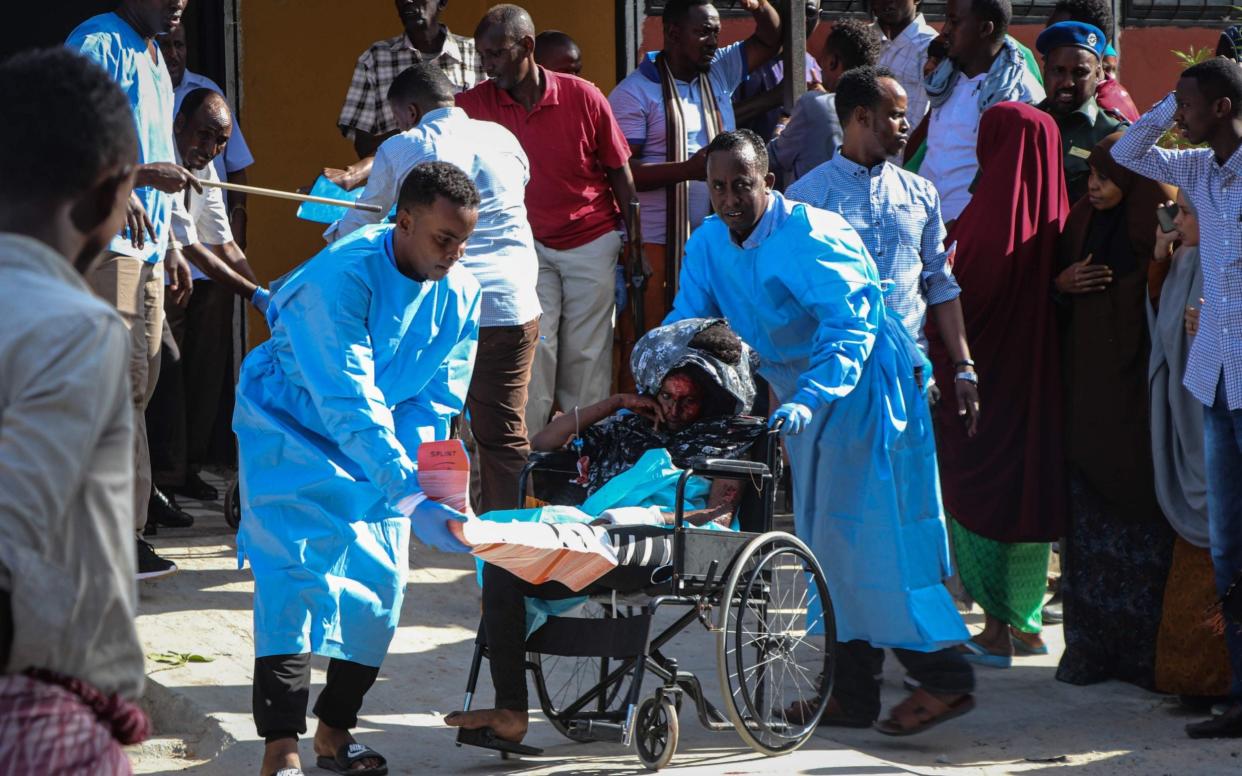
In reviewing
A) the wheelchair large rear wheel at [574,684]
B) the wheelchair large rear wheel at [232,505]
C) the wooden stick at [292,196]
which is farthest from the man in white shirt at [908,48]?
the wheelchair large rear wheel at [232,505]

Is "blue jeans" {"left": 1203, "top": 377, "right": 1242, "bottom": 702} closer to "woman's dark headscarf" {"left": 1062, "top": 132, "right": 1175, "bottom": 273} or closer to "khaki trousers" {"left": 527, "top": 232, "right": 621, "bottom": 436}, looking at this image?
"woman's dark headscarf" {"left": 1062, "top": 132, "right": 1175, "bottom": 273}

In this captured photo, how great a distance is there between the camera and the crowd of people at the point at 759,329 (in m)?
4.50

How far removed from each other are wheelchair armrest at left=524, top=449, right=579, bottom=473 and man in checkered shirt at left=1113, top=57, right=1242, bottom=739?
205cm

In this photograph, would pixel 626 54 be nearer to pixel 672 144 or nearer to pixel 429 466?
pixel 672 144

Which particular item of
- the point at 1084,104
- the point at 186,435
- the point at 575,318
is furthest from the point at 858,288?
the point at 186,435

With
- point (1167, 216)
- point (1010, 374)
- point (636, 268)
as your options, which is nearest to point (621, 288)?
point (636, 268)

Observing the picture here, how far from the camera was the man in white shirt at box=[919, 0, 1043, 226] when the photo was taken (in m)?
6.99

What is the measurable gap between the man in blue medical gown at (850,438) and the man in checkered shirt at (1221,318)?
87 centimetres

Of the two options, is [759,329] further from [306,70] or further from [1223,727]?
[306,70]

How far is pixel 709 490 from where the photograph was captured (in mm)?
5160

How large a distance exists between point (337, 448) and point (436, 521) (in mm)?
450

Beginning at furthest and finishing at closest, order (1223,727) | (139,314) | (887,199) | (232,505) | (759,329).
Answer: (232,505) → (139,314) → (887,199) → (759,329) → (1223,727)

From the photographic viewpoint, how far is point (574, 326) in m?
7.32

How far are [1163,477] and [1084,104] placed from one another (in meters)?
1.58
